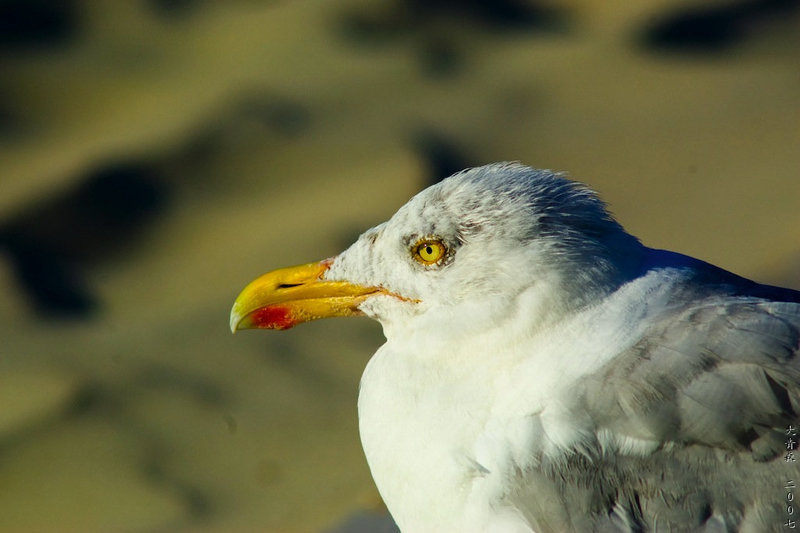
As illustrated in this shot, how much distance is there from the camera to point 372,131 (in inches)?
217

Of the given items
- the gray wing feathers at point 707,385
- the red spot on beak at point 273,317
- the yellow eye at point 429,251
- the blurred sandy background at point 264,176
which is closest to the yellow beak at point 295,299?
the red spot on beak at point 273,317

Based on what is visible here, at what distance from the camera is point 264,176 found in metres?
5.44

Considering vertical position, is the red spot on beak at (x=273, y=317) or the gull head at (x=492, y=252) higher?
the gull head at (x=492, y=252)

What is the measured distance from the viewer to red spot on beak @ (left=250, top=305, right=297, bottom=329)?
102 inches

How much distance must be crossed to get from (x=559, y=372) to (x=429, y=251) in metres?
0.41

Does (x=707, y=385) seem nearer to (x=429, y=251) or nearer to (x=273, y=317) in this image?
(x=429, y=251)

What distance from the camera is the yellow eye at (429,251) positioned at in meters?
2.30

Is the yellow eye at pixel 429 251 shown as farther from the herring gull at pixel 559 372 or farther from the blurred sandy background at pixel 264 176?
the blurred sandy background at pixel 264 176

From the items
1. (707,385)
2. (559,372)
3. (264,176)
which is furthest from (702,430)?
(264,176)

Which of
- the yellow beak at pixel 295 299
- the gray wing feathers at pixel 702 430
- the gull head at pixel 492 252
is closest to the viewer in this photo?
the gray wing feathers at pixel 702 430

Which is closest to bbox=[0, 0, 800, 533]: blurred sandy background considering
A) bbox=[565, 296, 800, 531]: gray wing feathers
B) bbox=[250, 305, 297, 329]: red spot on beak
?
bbox=[250, 305, 297, 329]: red spot on beak

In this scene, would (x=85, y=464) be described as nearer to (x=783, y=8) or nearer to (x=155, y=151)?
(x=155, y=151)

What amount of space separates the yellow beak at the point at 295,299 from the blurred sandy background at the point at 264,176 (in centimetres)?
138

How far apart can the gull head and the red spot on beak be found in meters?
0.23
